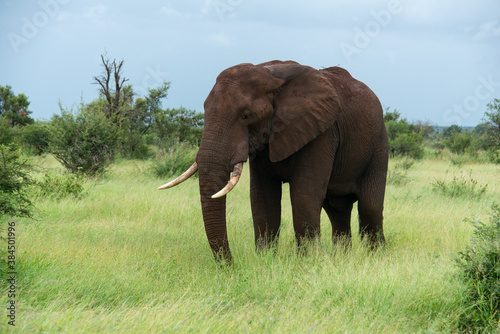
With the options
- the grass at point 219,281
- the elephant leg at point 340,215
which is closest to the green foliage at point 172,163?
the grass at point 219,281

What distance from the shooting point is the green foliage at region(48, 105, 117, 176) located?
536 inches

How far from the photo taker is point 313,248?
5.68 metres

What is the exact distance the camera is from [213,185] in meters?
5.04

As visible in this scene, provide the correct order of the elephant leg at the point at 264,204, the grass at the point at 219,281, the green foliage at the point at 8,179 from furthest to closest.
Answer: the elephant leg at the point at 264,204 → the green foliage at the point at 8,179 → the grass at the point at 219,281

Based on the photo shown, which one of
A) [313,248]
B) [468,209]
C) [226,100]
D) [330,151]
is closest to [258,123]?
[226,100]

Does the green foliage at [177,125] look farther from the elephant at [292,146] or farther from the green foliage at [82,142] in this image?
the elephant at [292,146]

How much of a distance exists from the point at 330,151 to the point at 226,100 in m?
1.42

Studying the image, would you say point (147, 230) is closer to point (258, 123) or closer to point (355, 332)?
point (258, 123)

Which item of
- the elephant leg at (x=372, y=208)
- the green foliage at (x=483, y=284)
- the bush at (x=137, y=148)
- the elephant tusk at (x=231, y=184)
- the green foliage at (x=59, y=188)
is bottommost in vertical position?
the green foliage at (x=483, y=284)

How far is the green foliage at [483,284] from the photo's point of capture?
4.19 m

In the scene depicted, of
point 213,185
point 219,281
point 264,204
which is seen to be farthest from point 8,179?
point 264,204

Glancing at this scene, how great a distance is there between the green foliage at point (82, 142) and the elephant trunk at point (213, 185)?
9141mm

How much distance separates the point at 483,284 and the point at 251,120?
2610 mm

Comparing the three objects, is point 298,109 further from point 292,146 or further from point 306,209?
point 306,209
